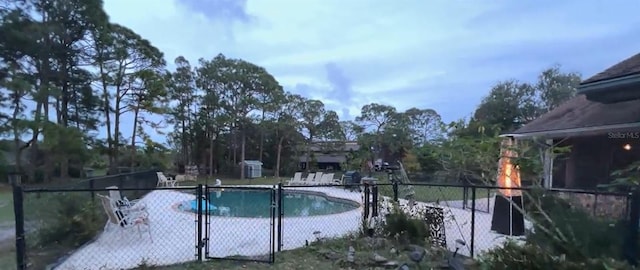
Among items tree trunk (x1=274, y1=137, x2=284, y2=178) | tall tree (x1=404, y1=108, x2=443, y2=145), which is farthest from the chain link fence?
tall tree (x1=404, y1=108, x2=443, y2=145)

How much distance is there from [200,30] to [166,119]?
1075 cm

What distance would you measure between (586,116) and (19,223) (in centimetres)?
1049

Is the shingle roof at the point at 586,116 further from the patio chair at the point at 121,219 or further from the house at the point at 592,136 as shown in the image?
the patio chair at the point at 121,219

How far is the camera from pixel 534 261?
9.87ft

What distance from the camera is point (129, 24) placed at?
1986 centimetres

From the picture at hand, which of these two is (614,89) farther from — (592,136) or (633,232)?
(592,136)

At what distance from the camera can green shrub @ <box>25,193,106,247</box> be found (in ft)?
15.8

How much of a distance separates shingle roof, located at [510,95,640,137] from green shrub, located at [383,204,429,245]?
13.6ft

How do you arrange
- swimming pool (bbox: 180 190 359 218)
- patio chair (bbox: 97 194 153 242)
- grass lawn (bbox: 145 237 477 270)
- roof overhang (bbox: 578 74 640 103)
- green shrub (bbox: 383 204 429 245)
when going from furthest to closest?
swimming pool (bbox: 180 190 359 218) → patio chair (bbox: 97 194 153 242) → green shrub (bbox: 383 204 429 245) → grass lawn (bbox: 145 237 477 270) → roof overhang (bbox: 578 74 640 103)

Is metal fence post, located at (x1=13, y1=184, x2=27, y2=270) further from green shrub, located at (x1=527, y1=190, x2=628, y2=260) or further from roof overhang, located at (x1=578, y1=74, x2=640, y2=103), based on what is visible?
roof overhang, located at (x1=578, y1=74, x2=640, y2=103)

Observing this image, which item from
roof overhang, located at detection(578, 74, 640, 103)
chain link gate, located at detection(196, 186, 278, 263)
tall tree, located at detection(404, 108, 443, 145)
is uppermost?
tall tree, located at detection(404, 108, 443, 145)

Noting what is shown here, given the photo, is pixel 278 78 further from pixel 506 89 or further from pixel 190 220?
pixel 190 220

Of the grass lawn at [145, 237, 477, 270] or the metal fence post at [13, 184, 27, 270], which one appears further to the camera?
the grass lawn at [145, 237, 477, 270]

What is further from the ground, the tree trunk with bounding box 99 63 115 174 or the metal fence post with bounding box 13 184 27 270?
the tree trunk with bounding box 99 63 115 174
